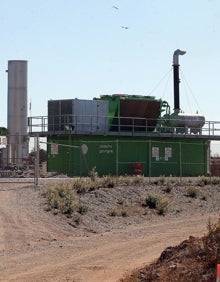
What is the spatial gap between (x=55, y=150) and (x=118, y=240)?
28.9 m

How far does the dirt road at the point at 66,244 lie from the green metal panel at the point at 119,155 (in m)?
18.3

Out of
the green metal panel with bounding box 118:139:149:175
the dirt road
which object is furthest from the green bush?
the green metal panel with bounding box 118:139:149:175

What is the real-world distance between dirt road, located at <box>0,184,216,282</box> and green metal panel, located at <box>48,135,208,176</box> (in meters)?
18.3

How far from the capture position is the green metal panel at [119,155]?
160ft

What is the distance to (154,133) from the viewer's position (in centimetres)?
5300

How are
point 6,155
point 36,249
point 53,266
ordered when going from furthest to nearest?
point 6,155 → point 36,249 → point 53,266

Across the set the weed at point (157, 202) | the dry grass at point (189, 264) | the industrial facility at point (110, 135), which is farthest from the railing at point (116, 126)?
the dry grass at point (189, 264)

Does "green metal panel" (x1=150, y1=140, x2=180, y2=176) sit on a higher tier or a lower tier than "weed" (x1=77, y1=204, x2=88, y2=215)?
higher

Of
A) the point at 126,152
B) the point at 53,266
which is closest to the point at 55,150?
the point at 126,152

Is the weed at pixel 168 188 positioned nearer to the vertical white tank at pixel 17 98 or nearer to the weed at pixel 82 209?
the weed at pixel 82 209

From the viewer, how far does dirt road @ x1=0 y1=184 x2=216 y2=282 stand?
613 inches

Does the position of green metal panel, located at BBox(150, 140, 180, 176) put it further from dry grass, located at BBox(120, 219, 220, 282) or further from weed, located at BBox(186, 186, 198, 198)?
dry grass, located at BBox(120, 219, 220, 282)

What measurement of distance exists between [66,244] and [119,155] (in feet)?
97.0

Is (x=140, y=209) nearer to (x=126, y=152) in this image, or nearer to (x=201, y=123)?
(x=126, y=152)
